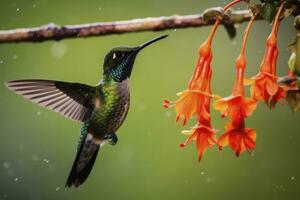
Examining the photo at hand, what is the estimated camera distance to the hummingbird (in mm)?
1400

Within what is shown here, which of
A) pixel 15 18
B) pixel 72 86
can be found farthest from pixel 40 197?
pixel 72 86

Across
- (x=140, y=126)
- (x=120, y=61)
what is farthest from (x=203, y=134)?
(x=140, y=126)

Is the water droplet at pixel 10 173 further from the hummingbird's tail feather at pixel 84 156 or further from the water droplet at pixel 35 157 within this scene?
the hummingbird's tail feather at pixel 84 156

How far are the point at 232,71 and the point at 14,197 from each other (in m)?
0.90

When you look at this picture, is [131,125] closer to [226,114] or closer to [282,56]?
[282,56]

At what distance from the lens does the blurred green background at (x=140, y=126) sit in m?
2.00

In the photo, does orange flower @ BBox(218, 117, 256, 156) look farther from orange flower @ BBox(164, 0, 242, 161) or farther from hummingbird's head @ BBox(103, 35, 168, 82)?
hummingbird's head @ BBox(103, 35, 168, 82)

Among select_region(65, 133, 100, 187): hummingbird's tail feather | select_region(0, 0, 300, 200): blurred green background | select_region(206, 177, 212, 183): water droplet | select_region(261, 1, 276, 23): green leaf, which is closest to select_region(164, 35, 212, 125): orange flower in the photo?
select_region(261, 1, 276, 23): green leaf

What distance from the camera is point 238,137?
987 millimetres

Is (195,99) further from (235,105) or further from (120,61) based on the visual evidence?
(120,61)

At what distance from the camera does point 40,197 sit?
2.07 metres

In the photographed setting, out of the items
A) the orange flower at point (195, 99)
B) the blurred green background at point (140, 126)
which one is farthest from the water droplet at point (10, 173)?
the orange flower at point (195, 99)

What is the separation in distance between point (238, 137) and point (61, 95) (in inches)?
22.3

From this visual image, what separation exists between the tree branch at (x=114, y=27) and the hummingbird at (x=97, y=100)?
0.13 metres
